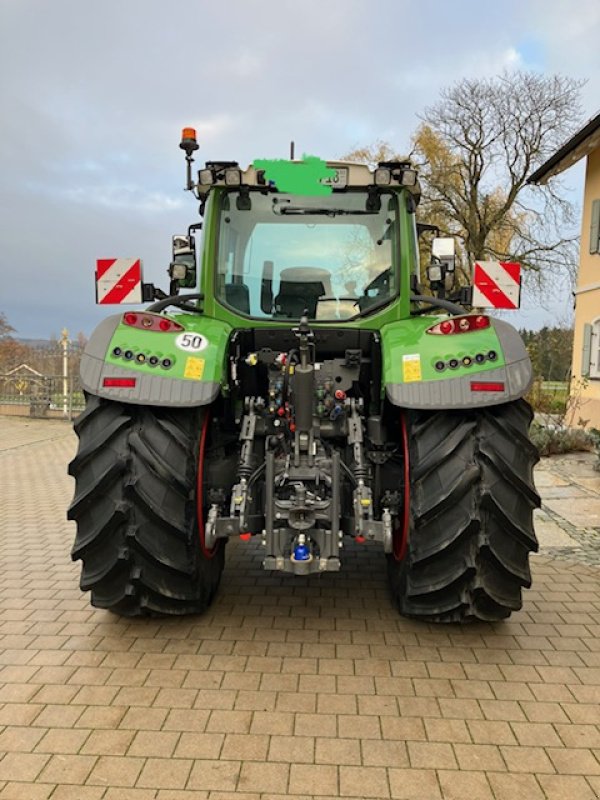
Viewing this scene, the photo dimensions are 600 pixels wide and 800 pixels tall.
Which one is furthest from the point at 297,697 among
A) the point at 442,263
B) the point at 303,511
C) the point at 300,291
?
the point at 442,263

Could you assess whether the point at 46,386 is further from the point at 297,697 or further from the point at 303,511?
the point at 297,697

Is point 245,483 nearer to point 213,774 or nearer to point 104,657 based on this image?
point 104,657

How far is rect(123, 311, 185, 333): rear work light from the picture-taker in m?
3.48

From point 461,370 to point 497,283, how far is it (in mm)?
1680

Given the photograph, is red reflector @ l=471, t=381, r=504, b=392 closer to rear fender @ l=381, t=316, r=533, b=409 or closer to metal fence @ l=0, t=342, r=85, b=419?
rear fender @ l=381, t=316, r=533, b=409

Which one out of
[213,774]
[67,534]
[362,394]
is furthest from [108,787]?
[67,534]

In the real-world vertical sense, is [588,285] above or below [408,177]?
above

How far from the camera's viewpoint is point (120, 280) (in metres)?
4.43

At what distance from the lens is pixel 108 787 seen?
2.31 m

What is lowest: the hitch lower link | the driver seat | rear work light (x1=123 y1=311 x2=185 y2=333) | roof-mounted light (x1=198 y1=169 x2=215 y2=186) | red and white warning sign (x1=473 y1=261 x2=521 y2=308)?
the hitch lower link

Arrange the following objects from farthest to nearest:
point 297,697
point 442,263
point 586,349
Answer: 1. point 586,349
2. point 442,263
3. point 297,697

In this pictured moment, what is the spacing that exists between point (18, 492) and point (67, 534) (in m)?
2.55

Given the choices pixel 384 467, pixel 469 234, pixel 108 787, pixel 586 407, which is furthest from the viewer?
pixel 469 234

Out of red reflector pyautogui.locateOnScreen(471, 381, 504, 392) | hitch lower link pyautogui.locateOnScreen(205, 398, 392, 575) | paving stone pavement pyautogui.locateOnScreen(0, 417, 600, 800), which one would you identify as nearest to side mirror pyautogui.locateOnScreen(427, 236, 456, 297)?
red reflector pyautogui.locateOnScreen(471, 381, 504, 392)
